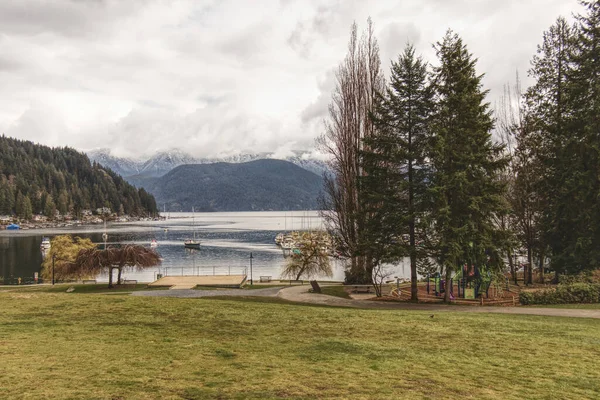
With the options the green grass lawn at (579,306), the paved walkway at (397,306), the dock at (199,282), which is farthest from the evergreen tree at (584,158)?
the dock at (199,282)

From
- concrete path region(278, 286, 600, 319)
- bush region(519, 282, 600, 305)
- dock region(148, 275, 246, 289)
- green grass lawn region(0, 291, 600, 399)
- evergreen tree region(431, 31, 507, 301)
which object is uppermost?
evergreen tree region(431, 31, 507, 301)

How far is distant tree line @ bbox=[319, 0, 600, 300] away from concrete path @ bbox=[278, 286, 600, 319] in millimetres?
2162

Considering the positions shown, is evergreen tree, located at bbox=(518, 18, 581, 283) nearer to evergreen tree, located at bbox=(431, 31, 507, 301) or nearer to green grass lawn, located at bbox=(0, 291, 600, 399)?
evergreen tree, located at bbox=(431, 31, 507, 301)

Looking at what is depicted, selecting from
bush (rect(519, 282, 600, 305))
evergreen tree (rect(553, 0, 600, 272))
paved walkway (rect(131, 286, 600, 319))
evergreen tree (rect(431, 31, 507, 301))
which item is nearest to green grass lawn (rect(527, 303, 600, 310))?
bush (rect(519, 282, 600, 305))

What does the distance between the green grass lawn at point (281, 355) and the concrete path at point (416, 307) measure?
3126mm

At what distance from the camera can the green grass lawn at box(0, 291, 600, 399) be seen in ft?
24.0

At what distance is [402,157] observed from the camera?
23.1m

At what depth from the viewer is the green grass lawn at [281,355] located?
7.33 m

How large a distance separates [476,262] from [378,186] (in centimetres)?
669

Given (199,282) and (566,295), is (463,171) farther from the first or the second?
(199,282)

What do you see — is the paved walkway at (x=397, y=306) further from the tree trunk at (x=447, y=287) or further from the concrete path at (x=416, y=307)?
the tree trunk at (x=447, y=287)

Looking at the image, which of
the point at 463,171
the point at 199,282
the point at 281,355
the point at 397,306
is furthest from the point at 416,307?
the point at 199,282

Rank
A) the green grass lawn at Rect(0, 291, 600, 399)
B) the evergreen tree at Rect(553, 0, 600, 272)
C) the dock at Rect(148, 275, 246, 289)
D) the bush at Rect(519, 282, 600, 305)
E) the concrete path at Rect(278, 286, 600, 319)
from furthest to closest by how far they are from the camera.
A: the dock at Rect(148, 275, 246, 289) < the evergreen tree at Rect(553, 0, 600, 272) < the bush at Rect(519, 282, 600, 305) < the concrete path at Rect(278, 286, 600, 319) < the green grass lawn at Rect(0, 291, 600, 399)

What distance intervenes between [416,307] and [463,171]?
24.5 ft
